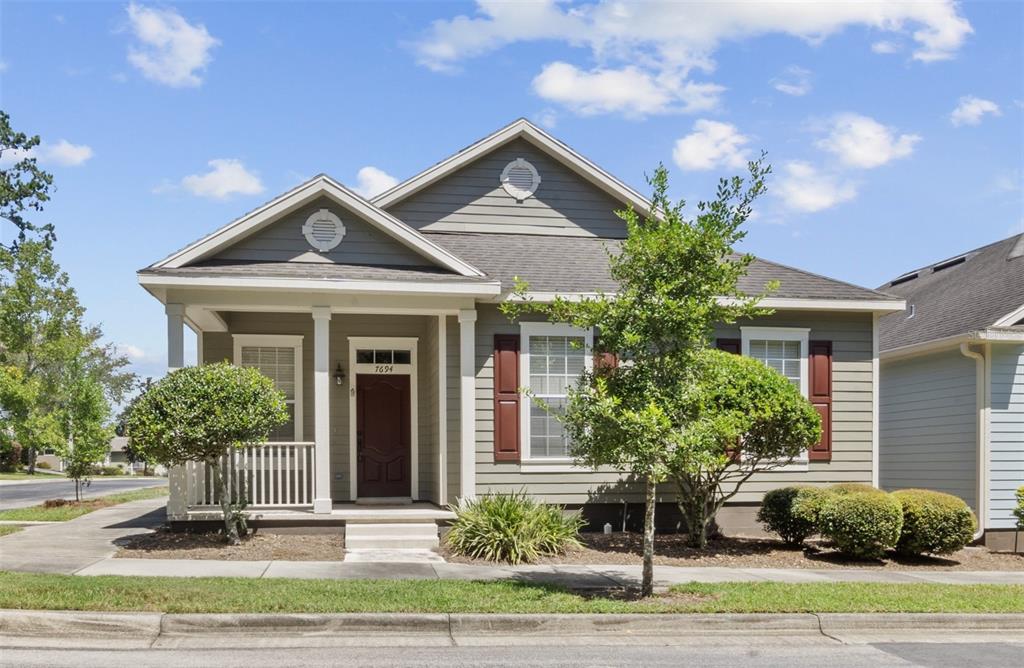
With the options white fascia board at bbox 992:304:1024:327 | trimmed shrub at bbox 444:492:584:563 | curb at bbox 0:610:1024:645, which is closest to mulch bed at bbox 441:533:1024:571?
trimmed shrub at bbox 444:492:584:563

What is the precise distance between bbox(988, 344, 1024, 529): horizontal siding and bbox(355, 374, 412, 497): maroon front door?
926 centimetres

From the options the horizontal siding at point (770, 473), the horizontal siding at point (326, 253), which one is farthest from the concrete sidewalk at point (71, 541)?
the horizontal siding at point (770, 473)

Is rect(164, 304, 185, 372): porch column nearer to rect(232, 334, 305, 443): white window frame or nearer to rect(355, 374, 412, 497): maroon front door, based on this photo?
rect(232, 334, 305, 443): white window frame

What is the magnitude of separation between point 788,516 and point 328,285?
23.0ft

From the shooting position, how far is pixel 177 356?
1238 cm

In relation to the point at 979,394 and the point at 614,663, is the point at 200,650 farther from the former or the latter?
the point at 979,394

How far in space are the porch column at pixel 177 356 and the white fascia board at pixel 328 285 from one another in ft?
1.42

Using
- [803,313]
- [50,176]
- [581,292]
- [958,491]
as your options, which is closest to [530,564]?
[581,292]

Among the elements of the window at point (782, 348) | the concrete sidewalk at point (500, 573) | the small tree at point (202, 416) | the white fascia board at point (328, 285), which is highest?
the white fascia board at point (328, 285)

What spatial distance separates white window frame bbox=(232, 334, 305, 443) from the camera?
15.3 m

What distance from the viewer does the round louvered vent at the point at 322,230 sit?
13.2 m

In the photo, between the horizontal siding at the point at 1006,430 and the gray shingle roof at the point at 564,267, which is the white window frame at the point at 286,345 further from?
the horizontal siding at the point at 1006,430

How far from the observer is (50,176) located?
3981 centimetres

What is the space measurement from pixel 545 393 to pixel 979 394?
6751mm
